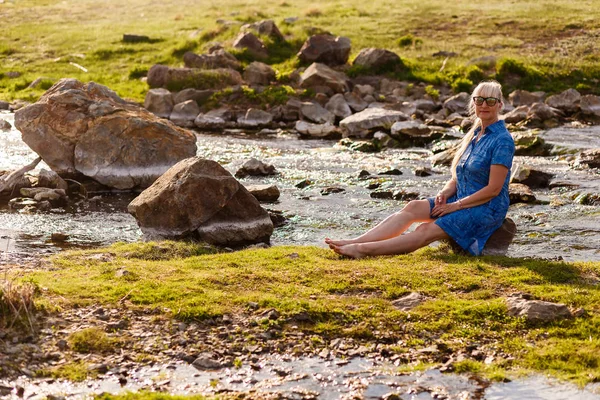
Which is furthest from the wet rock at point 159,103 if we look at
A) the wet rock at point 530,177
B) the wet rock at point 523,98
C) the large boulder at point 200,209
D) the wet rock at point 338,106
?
the large boulder at point 200,209

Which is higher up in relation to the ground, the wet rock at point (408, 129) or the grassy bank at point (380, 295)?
the grassy bank at point (380, 295)

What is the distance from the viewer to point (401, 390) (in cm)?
802

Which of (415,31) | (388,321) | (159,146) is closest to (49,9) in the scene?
(415,31)

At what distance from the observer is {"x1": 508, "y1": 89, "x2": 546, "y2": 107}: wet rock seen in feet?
114

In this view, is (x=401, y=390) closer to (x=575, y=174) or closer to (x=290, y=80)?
(x=575, y=174)

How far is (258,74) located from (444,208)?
25.6m

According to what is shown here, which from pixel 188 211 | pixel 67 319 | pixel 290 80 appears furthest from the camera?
pixel 290 80

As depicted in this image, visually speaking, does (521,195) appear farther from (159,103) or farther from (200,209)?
(159,103)

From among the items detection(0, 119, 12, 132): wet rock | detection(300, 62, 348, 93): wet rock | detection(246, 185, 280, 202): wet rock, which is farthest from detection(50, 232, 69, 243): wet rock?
detection(300, 62, 348, 93): wet rock

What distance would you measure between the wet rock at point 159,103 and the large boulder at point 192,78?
2.23 meters

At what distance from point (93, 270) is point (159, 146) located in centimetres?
980

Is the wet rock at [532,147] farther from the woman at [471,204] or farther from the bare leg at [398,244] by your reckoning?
the bare leg at [398,244]

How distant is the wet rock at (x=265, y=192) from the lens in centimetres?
1925

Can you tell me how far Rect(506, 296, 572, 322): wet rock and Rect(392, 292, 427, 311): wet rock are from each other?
1.12 m
